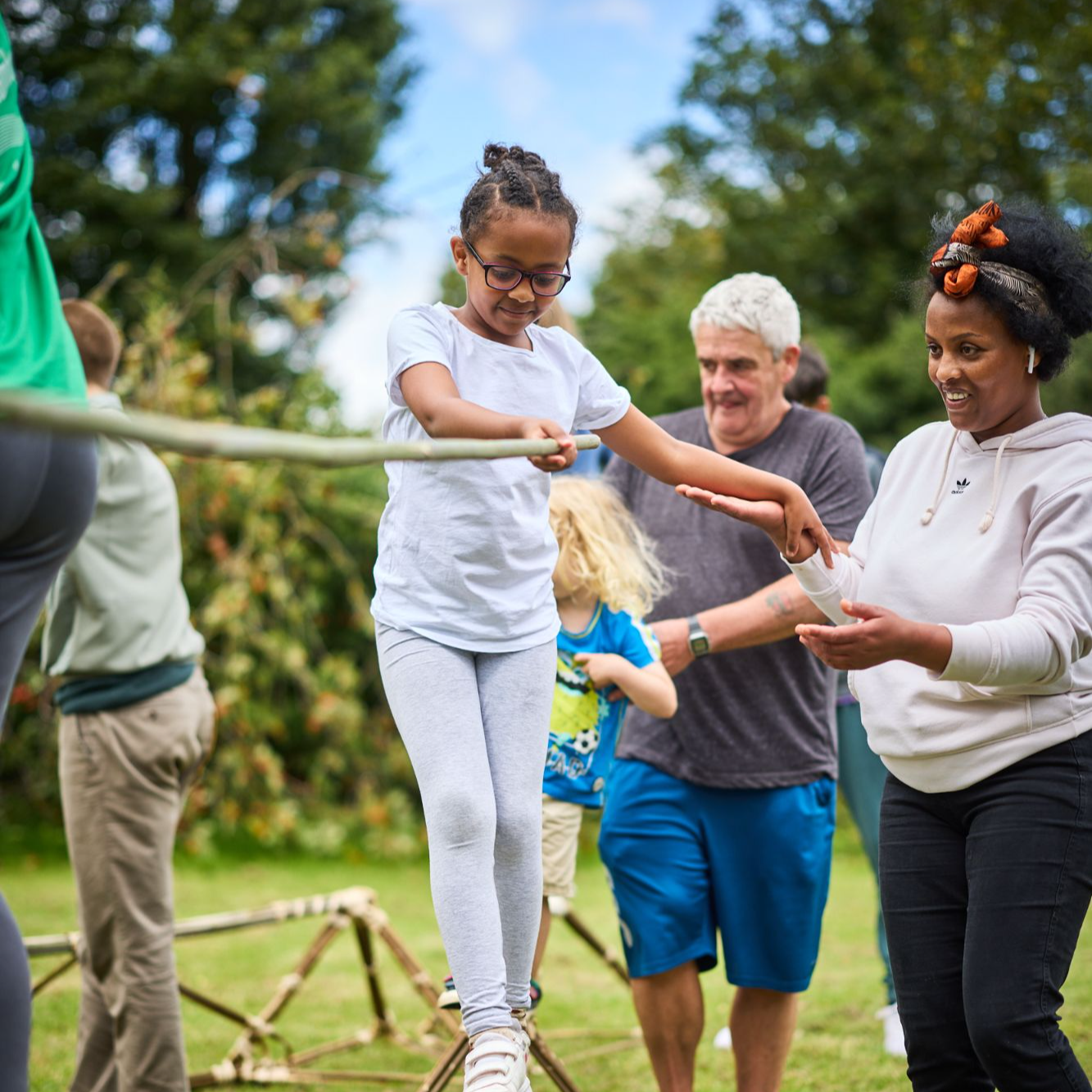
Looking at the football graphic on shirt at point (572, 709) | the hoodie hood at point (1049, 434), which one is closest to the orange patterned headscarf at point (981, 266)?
the hoodie hood at point (1049, 434)

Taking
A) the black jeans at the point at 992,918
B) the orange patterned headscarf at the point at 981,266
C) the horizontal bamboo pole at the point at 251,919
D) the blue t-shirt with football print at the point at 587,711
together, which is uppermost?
the orange patterned headscarf at the point at 981,266

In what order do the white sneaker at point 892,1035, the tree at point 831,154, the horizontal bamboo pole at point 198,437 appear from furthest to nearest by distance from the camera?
the tree at point 831,154 → the white sneaker at point 892,1035 → the horizontal bamboo pole at point 198,437

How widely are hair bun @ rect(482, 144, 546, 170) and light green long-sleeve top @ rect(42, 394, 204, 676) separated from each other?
4.51ft

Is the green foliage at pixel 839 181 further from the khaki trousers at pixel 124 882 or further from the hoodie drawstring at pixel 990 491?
the hoodie drawstring at pixel 990 491

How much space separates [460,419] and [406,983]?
4624mm

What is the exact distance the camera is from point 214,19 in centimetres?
1398

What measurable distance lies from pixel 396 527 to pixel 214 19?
13177 mm

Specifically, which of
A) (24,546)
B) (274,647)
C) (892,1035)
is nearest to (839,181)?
(274,647)

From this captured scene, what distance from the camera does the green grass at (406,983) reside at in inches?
175

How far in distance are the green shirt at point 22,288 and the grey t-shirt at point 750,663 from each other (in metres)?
1.95

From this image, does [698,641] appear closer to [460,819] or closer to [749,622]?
[749,622]

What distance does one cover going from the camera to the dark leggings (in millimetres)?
1966

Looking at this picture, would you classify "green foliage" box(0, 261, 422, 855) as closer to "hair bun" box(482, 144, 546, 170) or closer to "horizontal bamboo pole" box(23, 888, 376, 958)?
"horizontal bamboo pole" box(23, 888, 376, 958)

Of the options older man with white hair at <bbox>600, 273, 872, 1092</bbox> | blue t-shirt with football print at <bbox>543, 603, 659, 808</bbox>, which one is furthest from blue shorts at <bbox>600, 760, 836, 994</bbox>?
blue t-shirt with football print at <bbox>543, 603, 659, 808</bbox>
